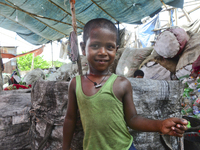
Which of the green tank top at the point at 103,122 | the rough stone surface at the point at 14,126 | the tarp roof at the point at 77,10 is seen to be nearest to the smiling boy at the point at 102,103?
the green tank top at the point at 103,122

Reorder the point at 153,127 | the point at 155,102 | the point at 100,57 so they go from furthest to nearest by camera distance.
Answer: the point at 155,102 < the point at 100,57 < the point at 153,127

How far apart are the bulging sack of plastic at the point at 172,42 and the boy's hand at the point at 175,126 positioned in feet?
5.48

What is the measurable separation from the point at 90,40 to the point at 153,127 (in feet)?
1.85

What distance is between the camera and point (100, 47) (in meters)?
0.74

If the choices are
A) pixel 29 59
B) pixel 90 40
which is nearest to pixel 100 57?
pixel 90 40

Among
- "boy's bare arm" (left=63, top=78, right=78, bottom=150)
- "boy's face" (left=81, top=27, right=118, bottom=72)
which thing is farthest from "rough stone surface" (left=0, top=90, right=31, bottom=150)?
"boy's face" (left=81, top=27, right=118, bottom=72)

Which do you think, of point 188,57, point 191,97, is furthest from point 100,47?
point 188,57

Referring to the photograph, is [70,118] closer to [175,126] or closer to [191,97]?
[175,126]

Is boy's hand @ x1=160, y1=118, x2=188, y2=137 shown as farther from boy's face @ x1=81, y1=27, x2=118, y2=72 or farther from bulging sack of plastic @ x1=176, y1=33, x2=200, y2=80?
bulging sack of plastic @ x1=176, y1=33, x2=200, y2=80

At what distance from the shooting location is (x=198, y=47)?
6.03ft

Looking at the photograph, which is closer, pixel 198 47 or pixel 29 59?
pixel 198 47

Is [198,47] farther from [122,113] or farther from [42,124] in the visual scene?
[42,124]

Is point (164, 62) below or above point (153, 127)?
above

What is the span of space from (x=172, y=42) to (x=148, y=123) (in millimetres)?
1630
